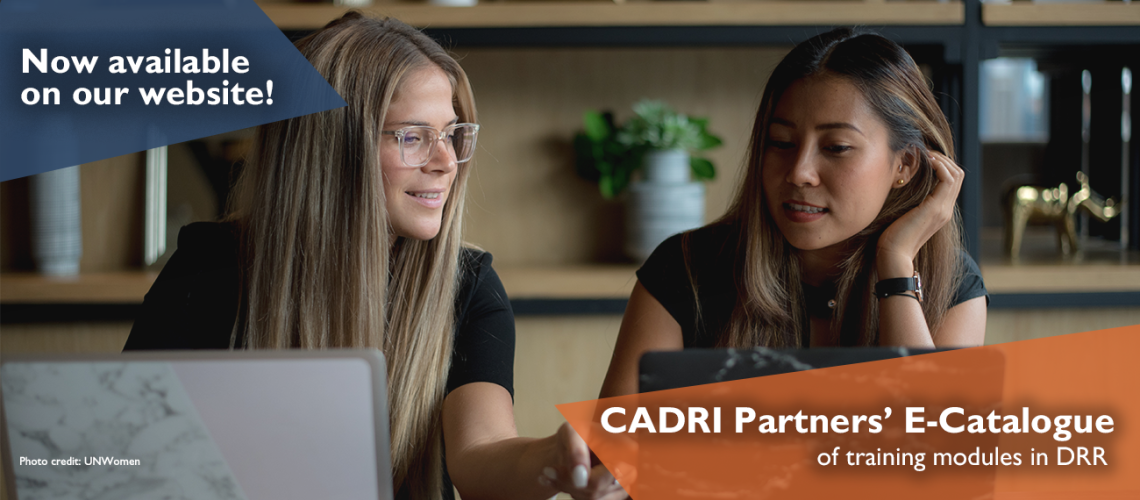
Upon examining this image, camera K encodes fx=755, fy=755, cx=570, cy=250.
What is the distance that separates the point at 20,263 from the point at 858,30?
6.41 feet

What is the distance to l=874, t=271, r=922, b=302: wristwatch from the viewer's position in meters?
1.01

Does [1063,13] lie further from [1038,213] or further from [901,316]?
[901,316]

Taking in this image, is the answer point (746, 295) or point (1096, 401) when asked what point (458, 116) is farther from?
point (1096, 401)

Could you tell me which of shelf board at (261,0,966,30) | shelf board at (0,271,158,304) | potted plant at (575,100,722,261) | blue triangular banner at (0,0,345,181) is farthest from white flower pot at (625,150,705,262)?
shelf board at (0,271,158,304)

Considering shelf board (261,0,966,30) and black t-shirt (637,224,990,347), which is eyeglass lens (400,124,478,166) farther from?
shelf board (261,0,966,30)

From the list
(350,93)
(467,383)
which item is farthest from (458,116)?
(467,383)

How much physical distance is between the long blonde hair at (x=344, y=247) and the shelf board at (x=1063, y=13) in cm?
131

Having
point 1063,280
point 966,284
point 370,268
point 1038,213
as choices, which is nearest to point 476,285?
point 370,268

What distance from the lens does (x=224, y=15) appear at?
1667 mm

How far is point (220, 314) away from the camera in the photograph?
1021 mm

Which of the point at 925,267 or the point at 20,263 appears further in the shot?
the point at 20,263

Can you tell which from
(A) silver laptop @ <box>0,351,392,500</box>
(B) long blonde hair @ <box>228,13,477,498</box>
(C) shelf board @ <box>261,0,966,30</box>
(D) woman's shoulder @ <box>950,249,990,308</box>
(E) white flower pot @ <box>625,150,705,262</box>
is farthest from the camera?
(E) white flower pot @ <box>625,150,705,262</box>

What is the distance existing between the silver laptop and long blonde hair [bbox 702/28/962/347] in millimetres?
687

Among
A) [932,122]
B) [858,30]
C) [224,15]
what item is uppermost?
[224,15]
